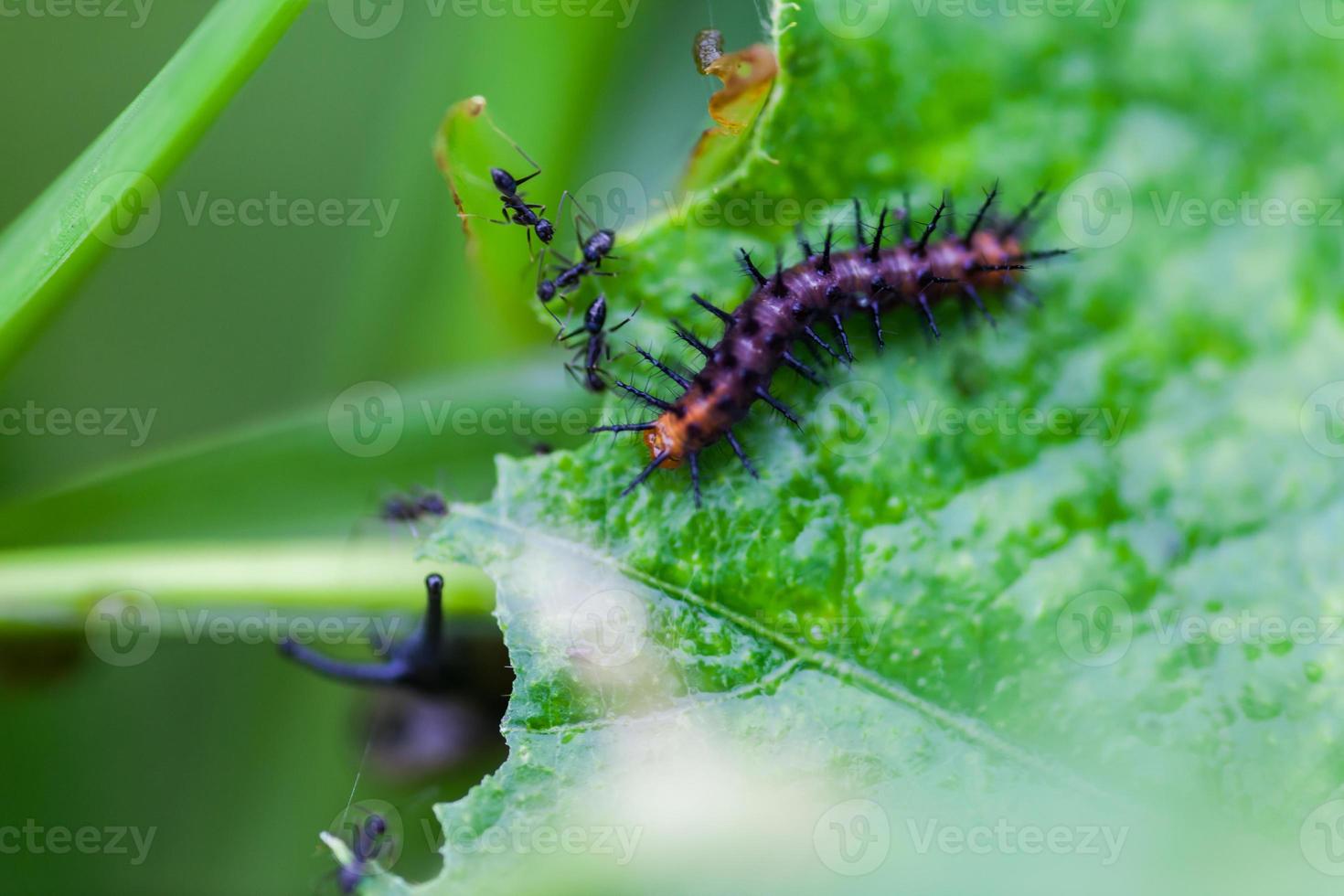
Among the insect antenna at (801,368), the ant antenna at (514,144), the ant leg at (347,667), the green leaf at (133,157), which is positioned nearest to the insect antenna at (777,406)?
the insect antenna at (801,368)

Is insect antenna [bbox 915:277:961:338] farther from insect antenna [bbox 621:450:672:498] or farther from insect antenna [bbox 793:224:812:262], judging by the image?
insect antenna [bbox 621:450:672:498]

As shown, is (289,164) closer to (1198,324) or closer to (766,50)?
(766,50)

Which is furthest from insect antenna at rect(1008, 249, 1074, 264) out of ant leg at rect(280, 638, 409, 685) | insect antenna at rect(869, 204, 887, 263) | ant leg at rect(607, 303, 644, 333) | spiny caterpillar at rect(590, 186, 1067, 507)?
ant leg at rect(280, 638, 409, 685)

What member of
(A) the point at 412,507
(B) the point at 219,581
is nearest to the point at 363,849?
(B) the point at 219,581

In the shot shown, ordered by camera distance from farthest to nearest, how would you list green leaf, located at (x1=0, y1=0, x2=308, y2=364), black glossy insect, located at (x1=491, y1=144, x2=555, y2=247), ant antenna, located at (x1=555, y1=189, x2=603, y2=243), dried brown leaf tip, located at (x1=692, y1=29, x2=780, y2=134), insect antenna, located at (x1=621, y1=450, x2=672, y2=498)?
ant antenna, located at (x1=555, y1=189, x2=603, y2=243) → black glossy insect, located at (x1=491, y1=144, x2=555, y2=247) → dried brown leaf tip, located at (x1=692, y1=29, x2=780, y2=134) → insect antenna, located at (x1=621, y1=450, x2=672, y2=498) → green leaf, located at (x1=0, y1=0, x2=308, y2=364)

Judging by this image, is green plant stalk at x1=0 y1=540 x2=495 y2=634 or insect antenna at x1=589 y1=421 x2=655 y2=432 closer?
insect antenna at x1=589 y1=421 x2=655 y2=432

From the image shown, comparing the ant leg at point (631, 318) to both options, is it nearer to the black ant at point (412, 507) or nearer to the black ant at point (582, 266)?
the black ant at point (582, 266)

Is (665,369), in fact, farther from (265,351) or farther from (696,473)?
(265,351)
